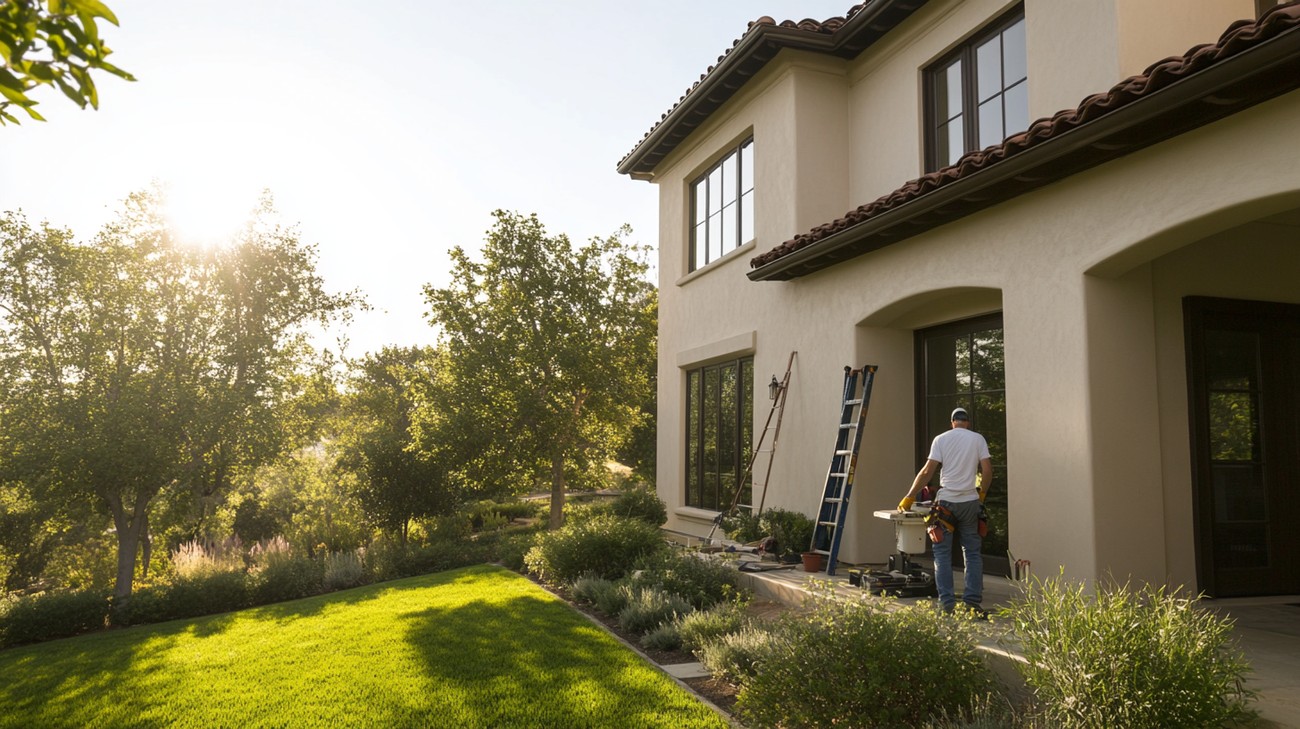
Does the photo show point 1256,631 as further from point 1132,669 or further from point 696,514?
point 696,514

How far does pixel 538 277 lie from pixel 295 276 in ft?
27.1

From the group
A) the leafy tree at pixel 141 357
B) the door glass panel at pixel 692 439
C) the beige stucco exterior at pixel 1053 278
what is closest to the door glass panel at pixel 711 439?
the door glass panel at pixel 692 439

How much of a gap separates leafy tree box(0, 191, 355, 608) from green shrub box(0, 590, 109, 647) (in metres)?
0.42

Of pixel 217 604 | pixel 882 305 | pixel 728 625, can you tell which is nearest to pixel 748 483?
pixel 882 305

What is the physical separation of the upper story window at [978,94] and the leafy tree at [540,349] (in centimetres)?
836

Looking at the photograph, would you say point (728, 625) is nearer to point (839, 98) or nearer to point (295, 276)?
point (839, 98)

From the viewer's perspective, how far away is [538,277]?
1644cm

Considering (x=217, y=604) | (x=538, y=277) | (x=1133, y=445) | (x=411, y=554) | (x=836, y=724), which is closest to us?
(x=836, y=724)

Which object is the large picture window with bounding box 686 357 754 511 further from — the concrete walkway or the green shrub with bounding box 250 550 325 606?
the green shrub with bounding box 250 550 325 606

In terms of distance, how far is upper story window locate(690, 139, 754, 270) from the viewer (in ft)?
40.5

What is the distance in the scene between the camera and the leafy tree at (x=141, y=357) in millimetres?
14484

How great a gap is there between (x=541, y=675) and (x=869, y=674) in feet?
9.03

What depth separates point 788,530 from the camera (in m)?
9.47

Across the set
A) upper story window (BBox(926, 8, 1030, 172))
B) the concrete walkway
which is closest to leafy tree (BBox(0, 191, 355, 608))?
the concrete walkway
